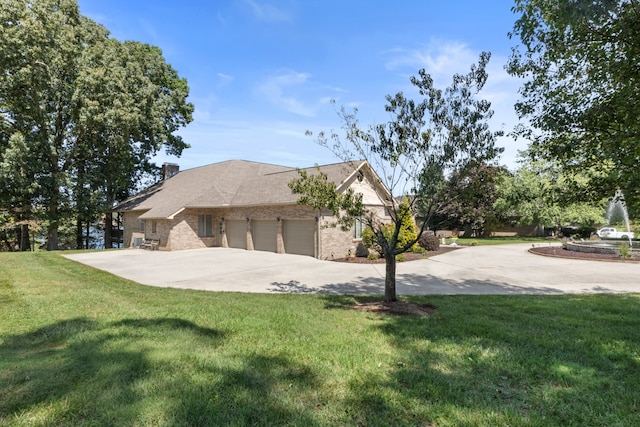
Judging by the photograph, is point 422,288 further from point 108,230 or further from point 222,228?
point 108,230

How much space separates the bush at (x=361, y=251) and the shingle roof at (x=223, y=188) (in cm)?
384

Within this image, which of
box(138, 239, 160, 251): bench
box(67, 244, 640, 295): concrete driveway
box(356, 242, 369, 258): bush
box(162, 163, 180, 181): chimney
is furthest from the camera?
box(162, 163, 180, 181): chimney

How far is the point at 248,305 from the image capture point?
7.31 m

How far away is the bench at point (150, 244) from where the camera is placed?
909 inches

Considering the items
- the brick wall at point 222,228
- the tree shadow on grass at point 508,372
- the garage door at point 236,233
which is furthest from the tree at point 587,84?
the garage door at point 236,233

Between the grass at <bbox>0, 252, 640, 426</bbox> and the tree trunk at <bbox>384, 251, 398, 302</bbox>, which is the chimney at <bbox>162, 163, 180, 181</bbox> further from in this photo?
the tree trunk at <bbox>384, 251, 398, 302</bbox>

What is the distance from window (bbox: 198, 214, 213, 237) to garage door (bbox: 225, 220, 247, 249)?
1427 mm

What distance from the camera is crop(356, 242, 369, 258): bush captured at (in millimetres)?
18766

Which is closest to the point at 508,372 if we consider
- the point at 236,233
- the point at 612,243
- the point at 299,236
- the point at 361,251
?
the point at 361,251

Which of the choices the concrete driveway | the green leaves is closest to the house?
the concrete driveway

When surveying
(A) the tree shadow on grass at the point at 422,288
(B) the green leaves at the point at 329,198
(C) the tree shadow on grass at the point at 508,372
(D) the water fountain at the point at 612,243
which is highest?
(B) the green leaves at the point at 329,198

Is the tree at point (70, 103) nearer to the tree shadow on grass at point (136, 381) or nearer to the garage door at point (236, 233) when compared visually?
the garage door at point (236, 233)

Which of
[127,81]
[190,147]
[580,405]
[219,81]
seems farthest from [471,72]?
[190,147]

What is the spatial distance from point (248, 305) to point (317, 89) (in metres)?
7.41
